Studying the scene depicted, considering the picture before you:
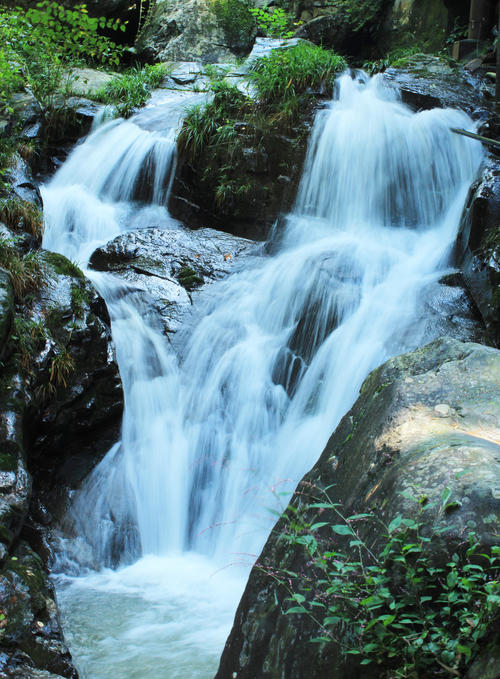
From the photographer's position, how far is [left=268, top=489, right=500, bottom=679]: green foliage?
1.67 meters

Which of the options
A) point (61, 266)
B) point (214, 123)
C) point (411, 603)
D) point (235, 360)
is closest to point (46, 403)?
point (61, 266)

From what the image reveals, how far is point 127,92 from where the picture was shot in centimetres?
1030

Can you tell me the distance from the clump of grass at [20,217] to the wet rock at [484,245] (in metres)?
4.54

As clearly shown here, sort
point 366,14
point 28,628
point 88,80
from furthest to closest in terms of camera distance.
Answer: point 366,14, point 88,80, point 28,628

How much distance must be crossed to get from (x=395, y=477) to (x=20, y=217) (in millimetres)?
5462

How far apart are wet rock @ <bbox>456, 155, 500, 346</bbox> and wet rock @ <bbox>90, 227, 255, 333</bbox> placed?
258 centimetres

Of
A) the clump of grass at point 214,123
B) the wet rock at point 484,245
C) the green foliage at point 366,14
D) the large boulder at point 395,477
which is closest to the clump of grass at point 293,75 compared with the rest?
the clump of grass at point 214,123

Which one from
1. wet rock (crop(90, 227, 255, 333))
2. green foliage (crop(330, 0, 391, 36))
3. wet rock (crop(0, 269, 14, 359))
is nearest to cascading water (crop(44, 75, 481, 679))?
wet rock (crop(90, 227, 255, 333))

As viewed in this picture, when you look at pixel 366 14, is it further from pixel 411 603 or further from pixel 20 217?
pixel 411 603

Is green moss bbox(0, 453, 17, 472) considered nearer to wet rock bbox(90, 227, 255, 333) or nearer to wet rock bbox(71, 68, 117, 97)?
wet rock bbox(90, 227, 255, 333)

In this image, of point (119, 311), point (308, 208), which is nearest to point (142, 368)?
point (119, 311)

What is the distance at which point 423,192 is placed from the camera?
305 inches

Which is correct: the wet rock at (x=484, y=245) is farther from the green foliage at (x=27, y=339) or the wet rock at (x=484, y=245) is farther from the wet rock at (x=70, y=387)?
the green foliage at (x=27, y=339)

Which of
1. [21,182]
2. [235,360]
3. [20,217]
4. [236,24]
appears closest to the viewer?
[235,360]
